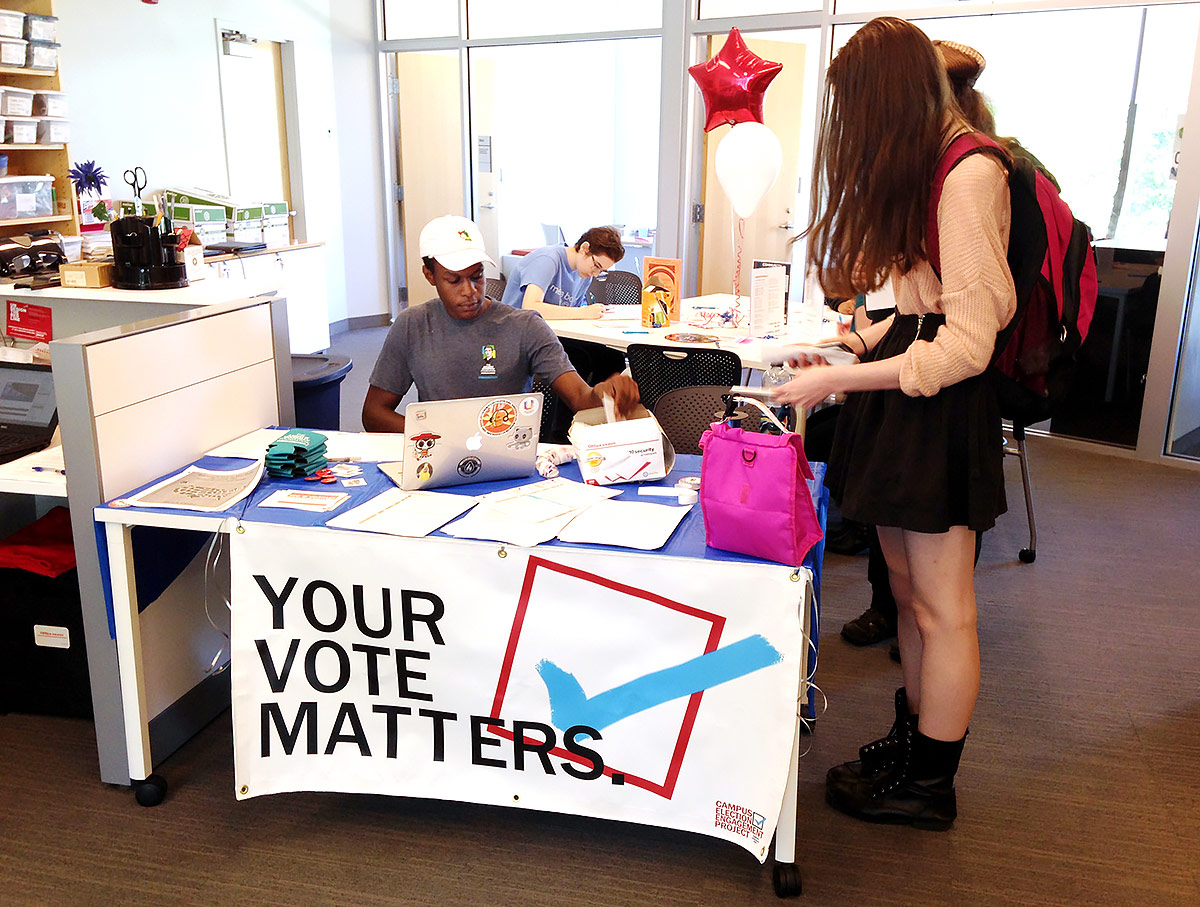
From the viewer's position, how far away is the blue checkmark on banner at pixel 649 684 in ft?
6.23

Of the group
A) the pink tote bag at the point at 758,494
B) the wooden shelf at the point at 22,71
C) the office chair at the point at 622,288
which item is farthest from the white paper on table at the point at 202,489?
the wooden shelf at the point at 22,71

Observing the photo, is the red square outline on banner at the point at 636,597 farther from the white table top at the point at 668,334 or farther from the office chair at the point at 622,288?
the office chair at the point at 622,288

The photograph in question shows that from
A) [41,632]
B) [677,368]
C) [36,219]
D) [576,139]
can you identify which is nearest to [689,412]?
[677,368]

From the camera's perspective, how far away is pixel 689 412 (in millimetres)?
3256

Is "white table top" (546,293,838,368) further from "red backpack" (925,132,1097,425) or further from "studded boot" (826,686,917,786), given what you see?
"red backpack" (925,132,1097,425)

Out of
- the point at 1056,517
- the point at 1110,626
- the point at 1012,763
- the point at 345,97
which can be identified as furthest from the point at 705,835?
the point at 345,97

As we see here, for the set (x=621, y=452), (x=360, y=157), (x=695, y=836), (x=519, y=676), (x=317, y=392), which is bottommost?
(x=695, y=836)

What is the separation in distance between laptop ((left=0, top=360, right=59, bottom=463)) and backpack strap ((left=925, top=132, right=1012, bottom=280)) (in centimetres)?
214

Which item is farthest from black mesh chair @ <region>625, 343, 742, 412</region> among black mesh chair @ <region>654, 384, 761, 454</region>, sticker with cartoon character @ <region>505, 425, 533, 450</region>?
sticker with cartoon character @ <region>505, 425, 533, 450</region>

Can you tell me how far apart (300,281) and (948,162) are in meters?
5.78

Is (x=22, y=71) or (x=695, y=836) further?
(x=22, y=71)

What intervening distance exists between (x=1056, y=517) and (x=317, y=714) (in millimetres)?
3452

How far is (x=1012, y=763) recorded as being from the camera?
98.8 inches

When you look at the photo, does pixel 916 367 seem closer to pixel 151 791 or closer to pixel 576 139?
pixel 151 791
